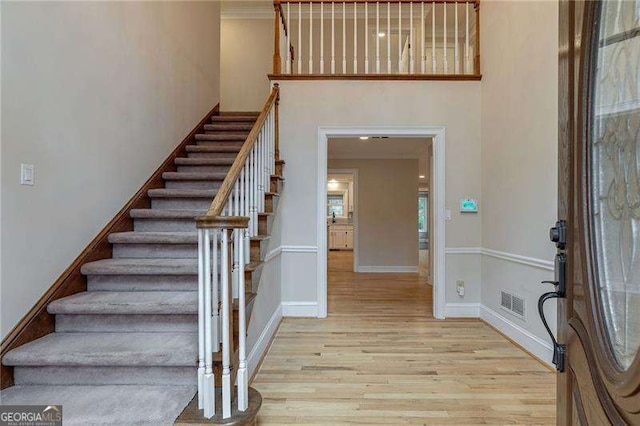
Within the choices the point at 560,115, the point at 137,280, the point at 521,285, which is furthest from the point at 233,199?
the point at 521,285

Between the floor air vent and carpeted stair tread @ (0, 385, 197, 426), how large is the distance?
2630mm

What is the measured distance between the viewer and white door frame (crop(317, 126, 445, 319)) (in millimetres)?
3688

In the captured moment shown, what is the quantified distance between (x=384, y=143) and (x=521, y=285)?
3.44 metres

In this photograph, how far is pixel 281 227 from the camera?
369 cm

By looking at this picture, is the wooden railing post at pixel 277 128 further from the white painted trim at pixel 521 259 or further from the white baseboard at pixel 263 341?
the white painted trim at pixel 521 259

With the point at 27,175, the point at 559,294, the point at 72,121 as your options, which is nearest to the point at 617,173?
the point at 559,294

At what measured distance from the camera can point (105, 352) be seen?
1.89 m

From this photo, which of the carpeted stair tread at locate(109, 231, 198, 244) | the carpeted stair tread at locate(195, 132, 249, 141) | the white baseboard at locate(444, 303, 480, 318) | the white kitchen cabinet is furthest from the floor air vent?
the white kitchen cabinet

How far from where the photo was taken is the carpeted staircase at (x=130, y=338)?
68.1 inches

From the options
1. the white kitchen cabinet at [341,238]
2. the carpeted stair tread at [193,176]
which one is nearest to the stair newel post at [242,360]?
the carpeted stair tread at [193,176]

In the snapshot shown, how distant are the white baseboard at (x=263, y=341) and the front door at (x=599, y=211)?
190 cm

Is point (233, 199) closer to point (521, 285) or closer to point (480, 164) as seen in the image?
point (521, 285)

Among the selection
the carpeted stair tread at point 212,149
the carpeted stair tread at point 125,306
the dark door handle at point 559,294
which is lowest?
the carpeted stair tread at point 125,306

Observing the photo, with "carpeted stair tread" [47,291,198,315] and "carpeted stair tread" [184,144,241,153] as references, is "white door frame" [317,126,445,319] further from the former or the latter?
"carpeted stair tread" [47,291,198,315]
